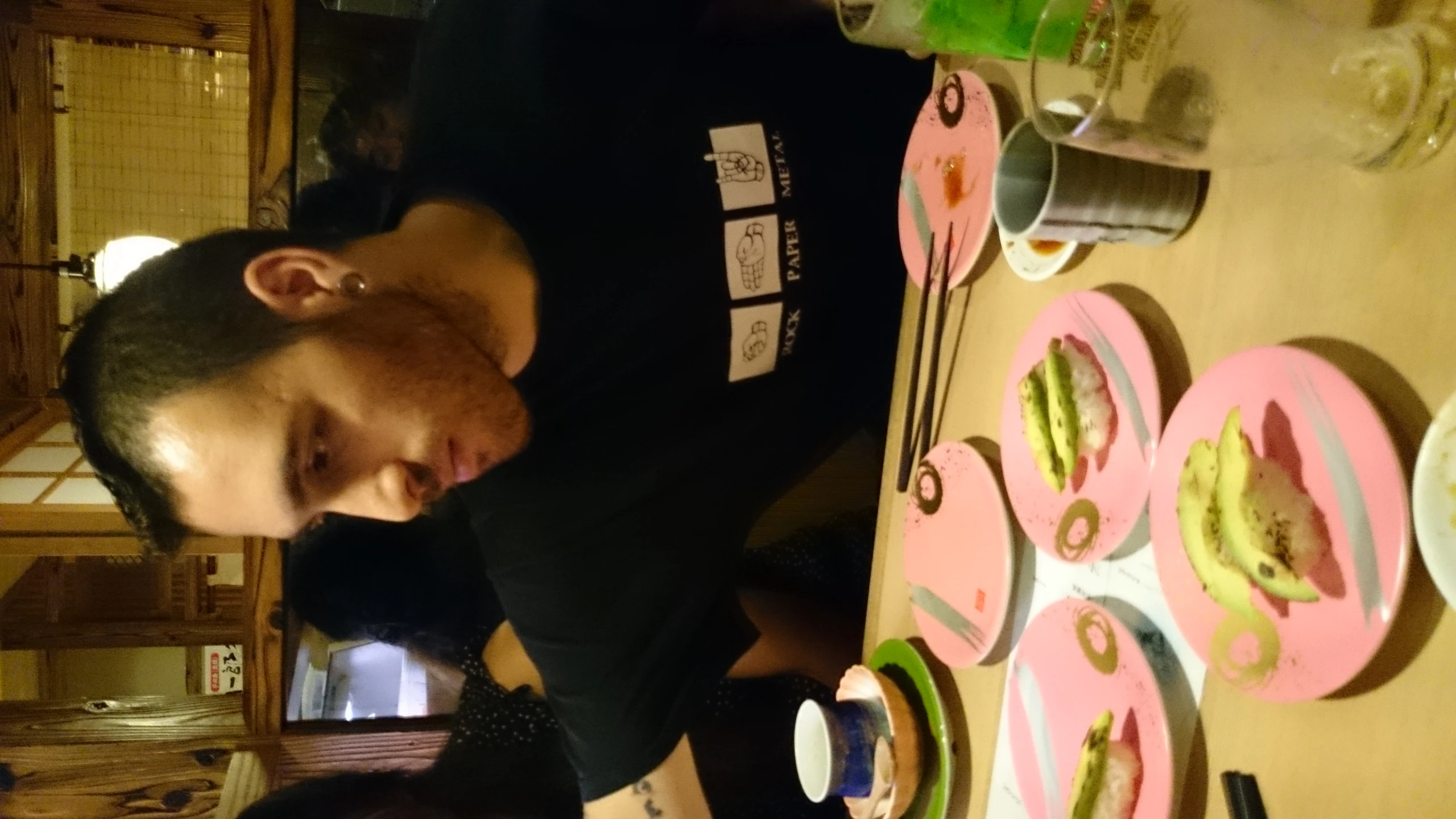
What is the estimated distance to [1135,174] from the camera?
555mm

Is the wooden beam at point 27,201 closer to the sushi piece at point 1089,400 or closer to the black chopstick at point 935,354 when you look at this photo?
the black chopstick at point 935,354

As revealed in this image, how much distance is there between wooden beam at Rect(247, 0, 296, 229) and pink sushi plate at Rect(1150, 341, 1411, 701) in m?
1.33

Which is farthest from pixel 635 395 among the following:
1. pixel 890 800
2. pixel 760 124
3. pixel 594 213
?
pixel 890 800

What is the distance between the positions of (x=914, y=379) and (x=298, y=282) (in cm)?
66

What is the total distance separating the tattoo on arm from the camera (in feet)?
4.07

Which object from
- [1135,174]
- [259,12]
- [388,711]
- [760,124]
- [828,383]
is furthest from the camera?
[388,711]

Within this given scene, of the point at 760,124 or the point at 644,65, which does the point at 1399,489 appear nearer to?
the point at 760,124

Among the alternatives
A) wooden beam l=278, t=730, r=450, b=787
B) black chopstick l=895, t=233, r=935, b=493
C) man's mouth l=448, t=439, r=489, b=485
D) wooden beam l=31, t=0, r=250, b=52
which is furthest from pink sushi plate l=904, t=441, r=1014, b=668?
wooden beam l=31, t=0, r=250, b=52

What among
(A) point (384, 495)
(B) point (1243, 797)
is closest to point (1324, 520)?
(B) point (1243, 797)

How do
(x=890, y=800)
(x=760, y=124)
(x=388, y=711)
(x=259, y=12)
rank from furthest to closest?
(x=388, y=711) → (x=259, y=12) → (x=760, y=124) → (x=890, y=800)

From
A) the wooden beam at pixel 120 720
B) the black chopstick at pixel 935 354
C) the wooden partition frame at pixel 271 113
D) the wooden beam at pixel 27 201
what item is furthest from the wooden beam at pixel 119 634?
the black chopstick at pixel 935 354

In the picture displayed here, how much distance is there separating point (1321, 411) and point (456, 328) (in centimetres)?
84

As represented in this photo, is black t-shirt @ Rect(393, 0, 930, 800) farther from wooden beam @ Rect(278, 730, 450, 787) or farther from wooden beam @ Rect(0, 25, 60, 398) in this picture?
wooden beam @ Rect(0, 25, 60, 398)

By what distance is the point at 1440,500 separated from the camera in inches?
15.4
